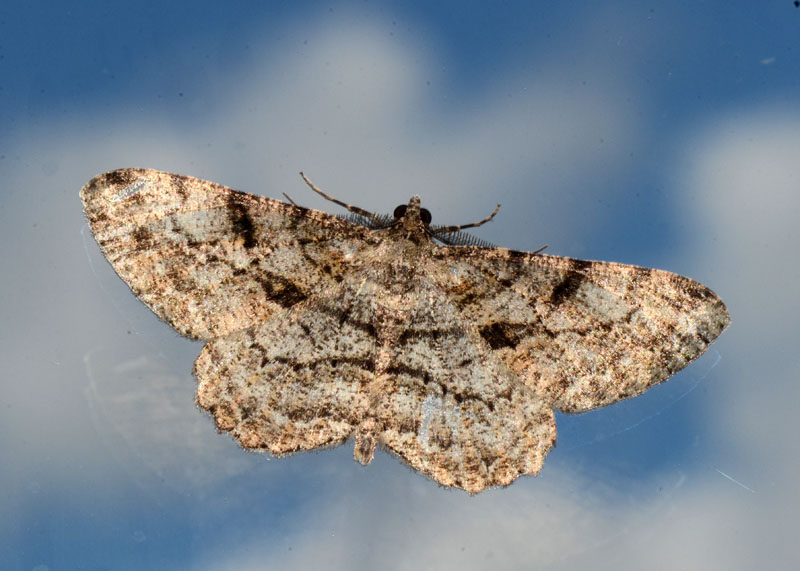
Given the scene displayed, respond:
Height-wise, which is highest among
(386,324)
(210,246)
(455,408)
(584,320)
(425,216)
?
(425,216)

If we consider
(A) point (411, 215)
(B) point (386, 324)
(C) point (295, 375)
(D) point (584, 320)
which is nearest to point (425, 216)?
(A) point (411, 215)

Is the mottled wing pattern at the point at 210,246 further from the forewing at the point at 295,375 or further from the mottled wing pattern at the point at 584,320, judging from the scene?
the mottled wing pattern at the point at 584,320

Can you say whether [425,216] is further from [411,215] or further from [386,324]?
[386,324]

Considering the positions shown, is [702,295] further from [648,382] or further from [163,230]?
[163,230]

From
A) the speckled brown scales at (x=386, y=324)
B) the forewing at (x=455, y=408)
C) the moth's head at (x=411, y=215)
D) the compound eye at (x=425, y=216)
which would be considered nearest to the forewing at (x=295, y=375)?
the speckled brown scales at (x=386, y=324)

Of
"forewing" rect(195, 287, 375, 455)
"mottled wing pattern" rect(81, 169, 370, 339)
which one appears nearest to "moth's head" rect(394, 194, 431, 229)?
"mottled wing pattern" rect(81, 169, 370, 339)

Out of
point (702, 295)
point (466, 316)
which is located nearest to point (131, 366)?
point (466, 316)
